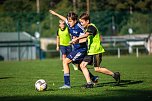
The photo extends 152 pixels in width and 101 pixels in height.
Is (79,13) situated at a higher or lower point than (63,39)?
higher

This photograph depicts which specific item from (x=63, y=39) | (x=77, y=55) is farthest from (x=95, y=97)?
(x=63, y=39)

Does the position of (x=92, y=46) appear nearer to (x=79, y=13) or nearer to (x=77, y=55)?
(x=77, y=55)

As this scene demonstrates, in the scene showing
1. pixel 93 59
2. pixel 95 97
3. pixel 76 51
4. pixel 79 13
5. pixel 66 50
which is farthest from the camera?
pixel 79 13

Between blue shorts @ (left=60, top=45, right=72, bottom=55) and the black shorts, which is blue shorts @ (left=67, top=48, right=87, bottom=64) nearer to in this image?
the black shorts

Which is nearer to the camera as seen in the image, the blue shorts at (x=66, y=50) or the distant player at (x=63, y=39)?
the blue shorts at (x=66, y=50)

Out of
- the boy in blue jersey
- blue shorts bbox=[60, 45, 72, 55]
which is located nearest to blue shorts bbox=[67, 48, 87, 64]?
the boy in blue jersey

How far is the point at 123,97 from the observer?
368 inches

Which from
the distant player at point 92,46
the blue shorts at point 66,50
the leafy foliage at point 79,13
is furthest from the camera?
the leafy foliage at point 79,13

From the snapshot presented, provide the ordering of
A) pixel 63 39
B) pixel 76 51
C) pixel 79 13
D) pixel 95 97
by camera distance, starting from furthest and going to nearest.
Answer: pixel 79 13, pixel 63 39, pixel 76 51, pixel 95 97

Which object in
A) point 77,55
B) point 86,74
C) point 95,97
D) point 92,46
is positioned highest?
point 92,46

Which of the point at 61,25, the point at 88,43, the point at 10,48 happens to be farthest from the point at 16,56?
the point at 88,43

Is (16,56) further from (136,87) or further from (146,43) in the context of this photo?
(136,87)

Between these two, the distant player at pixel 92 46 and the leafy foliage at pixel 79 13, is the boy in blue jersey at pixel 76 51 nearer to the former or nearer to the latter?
the distant player at pixel 92 46

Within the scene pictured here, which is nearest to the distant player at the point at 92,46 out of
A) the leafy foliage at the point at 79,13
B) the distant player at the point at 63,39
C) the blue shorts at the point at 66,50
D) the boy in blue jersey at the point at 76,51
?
the boy in blue jersey at the point at 76,51
